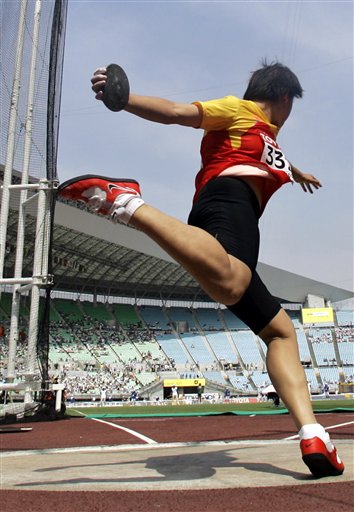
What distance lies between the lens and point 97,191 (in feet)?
7.61

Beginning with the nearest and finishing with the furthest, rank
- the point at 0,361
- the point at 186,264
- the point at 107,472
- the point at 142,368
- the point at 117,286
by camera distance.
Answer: the point at 186,264 → the point at 107,472 → the point at 0,361 → the point at 142,368 → the point at 117,286

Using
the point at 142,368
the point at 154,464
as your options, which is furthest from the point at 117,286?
the point at 154,464

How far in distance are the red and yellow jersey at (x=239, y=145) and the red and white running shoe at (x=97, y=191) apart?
54 cm

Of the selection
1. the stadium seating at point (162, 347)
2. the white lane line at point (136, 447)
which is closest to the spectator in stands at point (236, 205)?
the white lane line at point (136, 447)

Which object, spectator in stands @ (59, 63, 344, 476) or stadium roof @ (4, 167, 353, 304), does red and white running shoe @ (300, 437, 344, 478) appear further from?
stadium roof @ (4, 167, 353, 304)

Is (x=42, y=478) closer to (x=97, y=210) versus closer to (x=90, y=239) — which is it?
(x=97, y=210)

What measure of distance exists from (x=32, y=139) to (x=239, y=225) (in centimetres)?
1061

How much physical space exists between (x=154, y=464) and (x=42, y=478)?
0.62 meters

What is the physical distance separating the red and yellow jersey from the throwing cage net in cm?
907

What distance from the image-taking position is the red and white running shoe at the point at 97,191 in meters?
2.29

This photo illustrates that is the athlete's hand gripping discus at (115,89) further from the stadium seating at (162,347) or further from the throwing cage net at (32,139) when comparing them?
the stadium seating at (162,347)

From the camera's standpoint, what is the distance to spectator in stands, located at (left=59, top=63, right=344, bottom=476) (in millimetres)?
2260

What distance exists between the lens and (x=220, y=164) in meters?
2.68

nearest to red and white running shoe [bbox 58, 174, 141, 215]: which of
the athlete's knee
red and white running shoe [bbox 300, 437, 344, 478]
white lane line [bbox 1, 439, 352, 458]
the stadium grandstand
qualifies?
the athlete's knee
